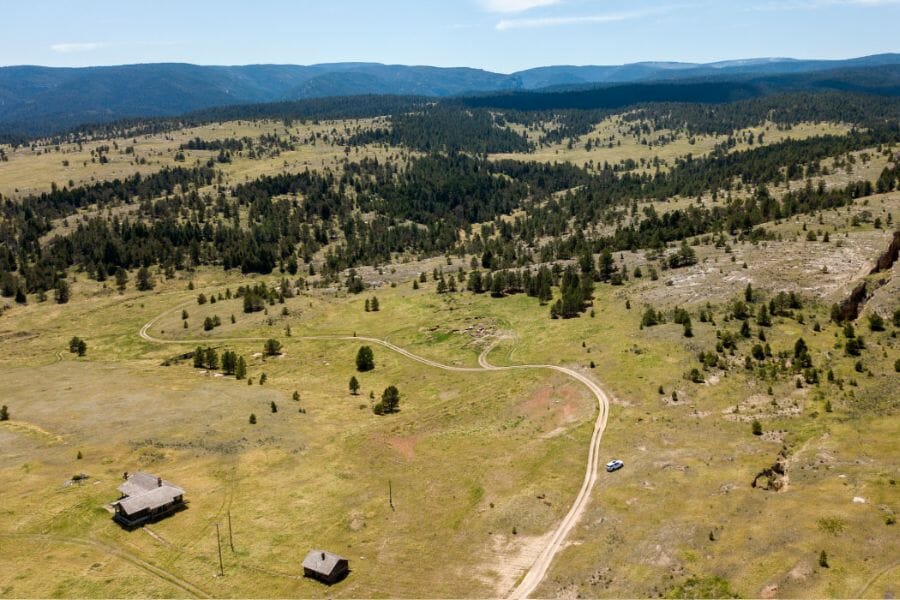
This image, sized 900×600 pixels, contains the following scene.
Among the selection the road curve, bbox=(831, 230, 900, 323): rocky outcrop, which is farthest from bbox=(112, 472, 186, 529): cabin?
bbox=(831, 230, 900, 323): rocky outcrop

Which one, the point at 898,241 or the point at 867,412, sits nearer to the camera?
the point at 867,412

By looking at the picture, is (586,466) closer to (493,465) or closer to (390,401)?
(493,465)

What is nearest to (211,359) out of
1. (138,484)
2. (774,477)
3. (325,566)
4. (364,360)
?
(364,360)

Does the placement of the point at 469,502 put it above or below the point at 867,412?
below

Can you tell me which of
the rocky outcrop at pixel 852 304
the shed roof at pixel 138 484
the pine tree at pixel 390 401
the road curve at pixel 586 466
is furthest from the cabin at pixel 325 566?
the rocky outcrop at pixel 852 304

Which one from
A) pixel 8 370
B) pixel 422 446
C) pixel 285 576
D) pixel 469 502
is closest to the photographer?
pixel 285 576

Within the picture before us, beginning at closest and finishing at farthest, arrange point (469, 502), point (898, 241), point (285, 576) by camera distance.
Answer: point (285, 576), point (469, 502), point (898, 241)

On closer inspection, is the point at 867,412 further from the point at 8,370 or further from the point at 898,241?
the point at 8,370

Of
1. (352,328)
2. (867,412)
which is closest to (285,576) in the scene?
(867,412)
